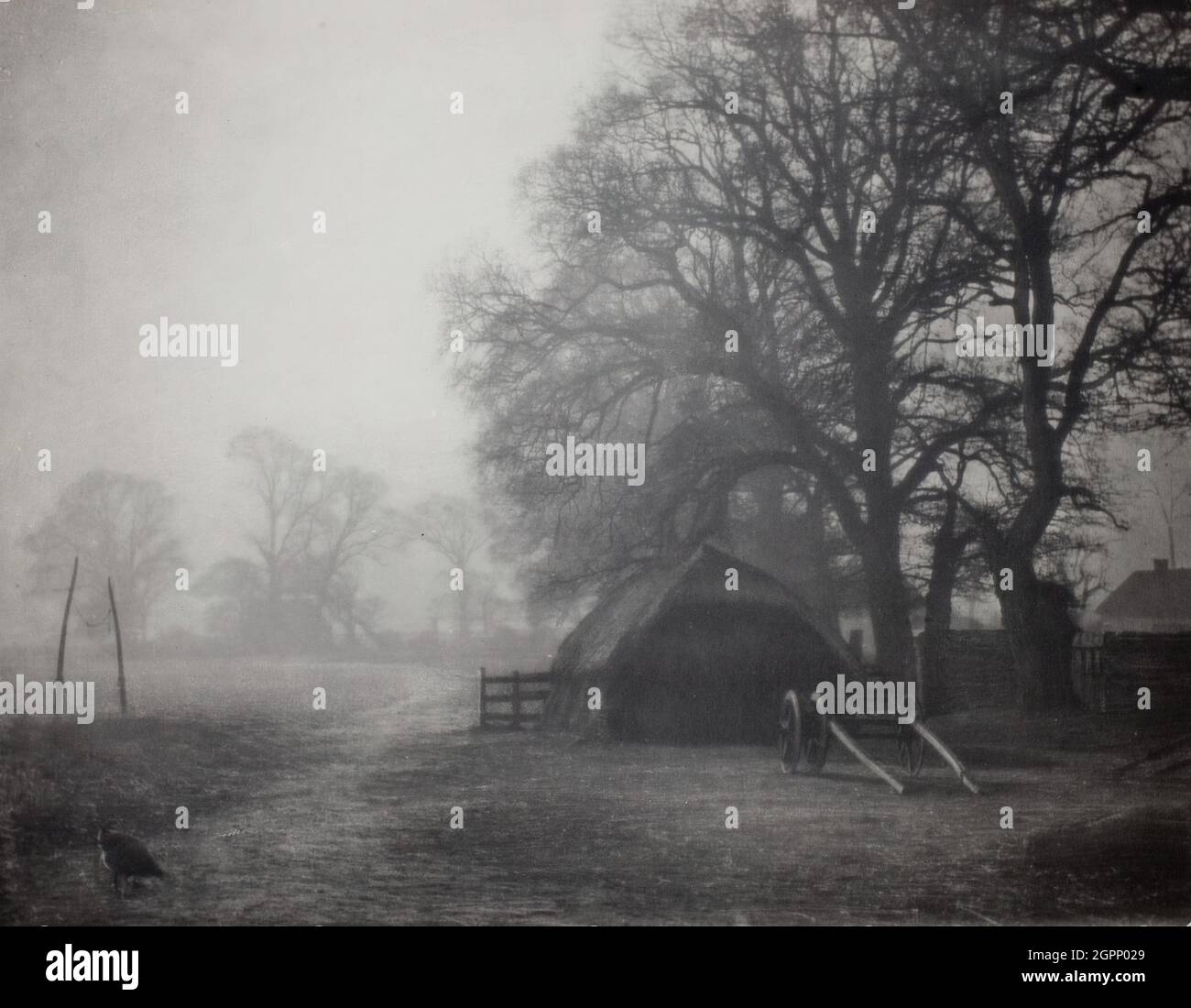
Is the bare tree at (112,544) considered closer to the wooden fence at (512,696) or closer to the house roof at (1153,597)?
the wooden fence at (512,696)

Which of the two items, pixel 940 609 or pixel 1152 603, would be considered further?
pixel 940 609

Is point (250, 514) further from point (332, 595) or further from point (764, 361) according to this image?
point (764, 361)

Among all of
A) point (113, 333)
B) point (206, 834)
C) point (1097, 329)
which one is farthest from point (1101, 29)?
point (206, 834)

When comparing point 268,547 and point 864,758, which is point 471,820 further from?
point 864,758

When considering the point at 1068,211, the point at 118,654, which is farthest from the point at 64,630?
the point at 1068,211

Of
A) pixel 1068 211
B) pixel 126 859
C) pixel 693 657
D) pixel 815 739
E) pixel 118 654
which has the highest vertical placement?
pixel 1068 211

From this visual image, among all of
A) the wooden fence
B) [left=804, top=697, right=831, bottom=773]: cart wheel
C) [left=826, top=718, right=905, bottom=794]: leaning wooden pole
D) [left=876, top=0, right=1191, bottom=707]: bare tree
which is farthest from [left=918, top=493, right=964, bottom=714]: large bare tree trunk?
the wooden fence
